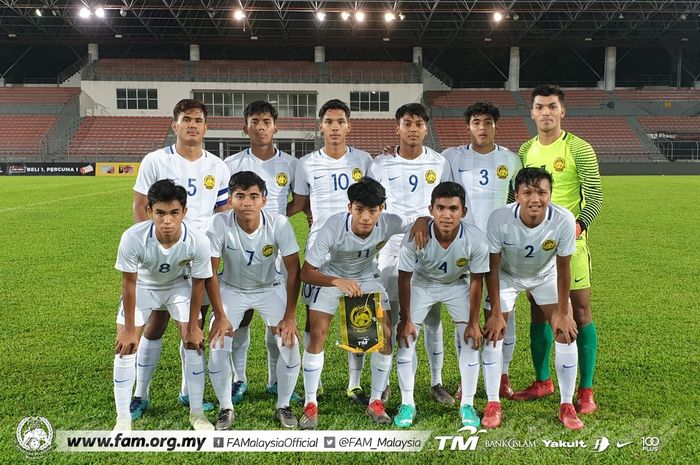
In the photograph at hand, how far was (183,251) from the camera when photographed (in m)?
3.19

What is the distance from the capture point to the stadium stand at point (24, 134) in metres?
30.1

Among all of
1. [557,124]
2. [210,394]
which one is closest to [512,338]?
[557,124]

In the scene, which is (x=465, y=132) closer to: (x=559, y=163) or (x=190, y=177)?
(x=559, y=163)

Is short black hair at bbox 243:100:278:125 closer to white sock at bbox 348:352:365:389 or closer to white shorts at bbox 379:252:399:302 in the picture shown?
white shorts at bbox 379:252:399:302

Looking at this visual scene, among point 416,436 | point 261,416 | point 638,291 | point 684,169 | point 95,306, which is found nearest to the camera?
point 416,436

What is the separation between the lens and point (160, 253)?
126 inches

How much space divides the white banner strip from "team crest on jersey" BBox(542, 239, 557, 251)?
4.21 ft

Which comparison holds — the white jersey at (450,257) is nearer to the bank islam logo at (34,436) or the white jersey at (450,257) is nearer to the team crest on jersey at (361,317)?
the team crest on jersey at (361,317)

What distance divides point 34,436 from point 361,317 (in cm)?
185

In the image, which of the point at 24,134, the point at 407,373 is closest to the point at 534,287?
the point at 407,373

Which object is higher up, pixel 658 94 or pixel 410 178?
pixel 658 94

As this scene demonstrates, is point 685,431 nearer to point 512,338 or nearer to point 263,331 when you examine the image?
point 512,338

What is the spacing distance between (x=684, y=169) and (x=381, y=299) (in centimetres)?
2933

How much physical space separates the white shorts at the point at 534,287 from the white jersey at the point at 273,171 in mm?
1617
